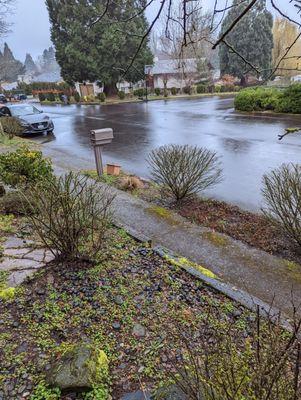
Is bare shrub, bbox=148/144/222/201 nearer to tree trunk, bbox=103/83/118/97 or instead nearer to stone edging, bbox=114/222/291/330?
stone edging, bbox=114/222/291/330

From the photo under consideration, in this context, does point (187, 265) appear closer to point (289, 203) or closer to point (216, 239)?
point (216, 239)

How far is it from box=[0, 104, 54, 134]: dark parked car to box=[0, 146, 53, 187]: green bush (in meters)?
10.2

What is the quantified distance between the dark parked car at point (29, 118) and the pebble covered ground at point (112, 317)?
1325 centimetres

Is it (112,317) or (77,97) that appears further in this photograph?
(77,97)

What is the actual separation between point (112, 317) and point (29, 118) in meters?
14.8

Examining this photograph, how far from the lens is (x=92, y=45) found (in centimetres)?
3159

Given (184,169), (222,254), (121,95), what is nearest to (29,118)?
(184,169)

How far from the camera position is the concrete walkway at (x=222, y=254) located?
3560mm

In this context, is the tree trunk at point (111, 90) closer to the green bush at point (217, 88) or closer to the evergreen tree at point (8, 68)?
the green bush at point (217, 88)

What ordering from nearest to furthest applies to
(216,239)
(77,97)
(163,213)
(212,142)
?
(216,239) → (163,213) → (212,142) → (77,97)

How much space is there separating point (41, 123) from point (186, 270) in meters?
14.0

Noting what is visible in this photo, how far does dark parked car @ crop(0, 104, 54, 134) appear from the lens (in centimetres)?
1538

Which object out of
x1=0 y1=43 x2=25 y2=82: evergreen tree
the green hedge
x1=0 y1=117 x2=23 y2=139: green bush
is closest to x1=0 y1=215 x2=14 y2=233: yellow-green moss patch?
x1=0 y1=117 x2=23 y2=139: green bush

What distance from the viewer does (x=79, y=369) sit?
221cm
